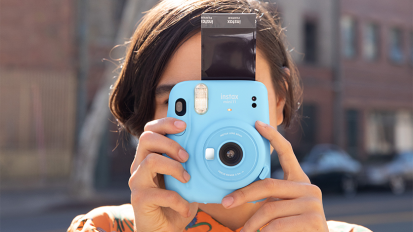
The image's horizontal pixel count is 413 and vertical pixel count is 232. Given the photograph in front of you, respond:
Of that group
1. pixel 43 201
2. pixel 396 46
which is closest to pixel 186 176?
pixel 43 201

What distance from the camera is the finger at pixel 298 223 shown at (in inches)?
44.1

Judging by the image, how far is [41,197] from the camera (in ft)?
32.3

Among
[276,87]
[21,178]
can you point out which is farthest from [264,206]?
[21,178]

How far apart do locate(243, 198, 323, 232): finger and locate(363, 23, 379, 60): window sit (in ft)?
63.6

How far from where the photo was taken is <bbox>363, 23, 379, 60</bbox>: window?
1900cm

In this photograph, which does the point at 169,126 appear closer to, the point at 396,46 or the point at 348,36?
the point at 348,36

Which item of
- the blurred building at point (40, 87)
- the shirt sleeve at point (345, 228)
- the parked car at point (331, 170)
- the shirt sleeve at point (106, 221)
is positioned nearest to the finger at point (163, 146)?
the shirt sleeve at point (106, 221)

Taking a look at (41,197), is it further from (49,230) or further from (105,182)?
(49,230)

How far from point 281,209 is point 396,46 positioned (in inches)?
858

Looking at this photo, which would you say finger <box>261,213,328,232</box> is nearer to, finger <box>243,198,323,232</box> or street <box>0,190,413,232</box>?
finger <box>243,198,323,232</box>

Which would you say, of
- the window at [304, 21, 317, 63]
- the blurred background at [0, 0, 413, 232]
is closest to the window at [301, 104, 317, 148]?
the blurred background at [0, 0, 413, 232]

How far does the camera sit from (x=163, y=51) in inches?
54.4

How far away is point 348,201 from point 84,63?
8616mm

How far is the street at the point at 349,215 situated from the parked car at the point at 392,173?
105 cm
